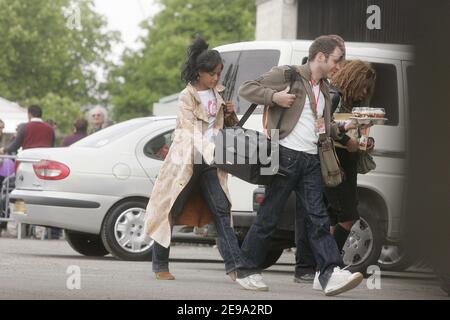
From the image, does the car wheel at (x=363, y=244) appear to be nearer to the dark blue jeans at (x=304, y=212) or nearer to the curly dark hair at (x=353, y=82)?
the curly dark hair at (x=353, y=82)

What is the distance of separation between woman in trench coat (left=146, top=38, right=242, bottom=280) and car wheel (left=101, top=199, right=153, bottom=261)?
3077mm

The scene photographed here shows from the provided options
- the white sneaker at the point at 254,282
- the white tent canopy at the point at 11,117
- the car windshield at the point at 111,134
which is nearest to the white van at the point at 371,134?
the car windshield at the point at 111,134

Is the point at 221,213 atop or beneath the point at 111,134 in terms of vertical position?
beneath

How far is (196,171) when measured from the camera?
10.4 m

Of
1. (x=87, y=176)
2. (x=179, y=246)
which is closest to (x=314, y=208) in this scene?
(x=87, y=176)

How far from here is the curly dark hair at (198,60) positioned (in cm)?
1045

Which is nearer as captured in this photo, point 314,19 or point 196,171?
point 196,171

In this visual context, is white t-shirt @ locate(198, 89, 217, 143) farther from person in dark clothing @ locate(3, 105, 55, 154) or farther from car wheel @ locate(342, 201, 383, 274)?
person in dark clothing @ locate(3, 105, 55, 154)

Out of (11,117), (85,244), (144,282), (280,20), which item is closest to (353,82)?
(144,282)

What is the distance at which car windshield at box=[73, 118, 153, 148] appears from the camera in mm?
14250

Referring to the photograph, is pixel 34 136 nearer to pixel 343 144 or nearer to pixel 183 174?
pixel 183 174

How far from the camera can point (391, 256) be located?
13.2 metres

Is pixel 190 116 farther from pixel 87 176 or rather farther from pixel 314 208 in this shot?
pixel 87 176

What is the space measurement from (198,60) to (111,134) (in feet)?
13.4
